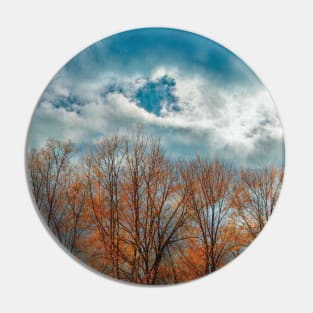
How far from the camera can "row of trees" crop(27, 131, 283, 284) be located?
2.79 meters

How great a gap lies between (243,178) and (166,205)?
2.14 ft

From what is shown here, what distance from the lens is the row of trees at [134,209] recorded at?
2785mm

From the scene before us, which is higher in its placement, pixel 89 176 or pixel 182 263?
pixel 89 176

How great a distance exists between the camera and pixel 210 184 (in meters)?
2.86

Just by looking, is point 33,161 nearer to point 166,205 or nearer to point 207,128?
point 166,205

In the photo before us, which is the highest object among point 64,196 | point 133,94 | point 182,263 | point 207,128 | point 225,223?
point 133,94

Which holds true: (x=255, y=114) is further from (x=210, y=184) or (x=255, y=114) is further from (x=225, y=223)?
(x=225, y=223)

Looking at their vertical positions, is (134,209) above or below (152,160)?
below

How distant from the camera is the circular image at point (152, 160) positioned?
2791mm

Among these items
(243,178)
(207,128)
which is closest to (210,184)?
(243,178)

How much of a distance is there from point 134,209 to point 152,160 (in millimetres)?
408

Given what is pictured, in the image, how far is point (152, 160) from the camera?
2.82 m

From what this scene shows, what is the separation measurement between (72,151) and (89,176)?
236 millimetres

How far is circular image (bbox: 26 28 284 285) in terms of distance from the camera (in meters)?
2.79
